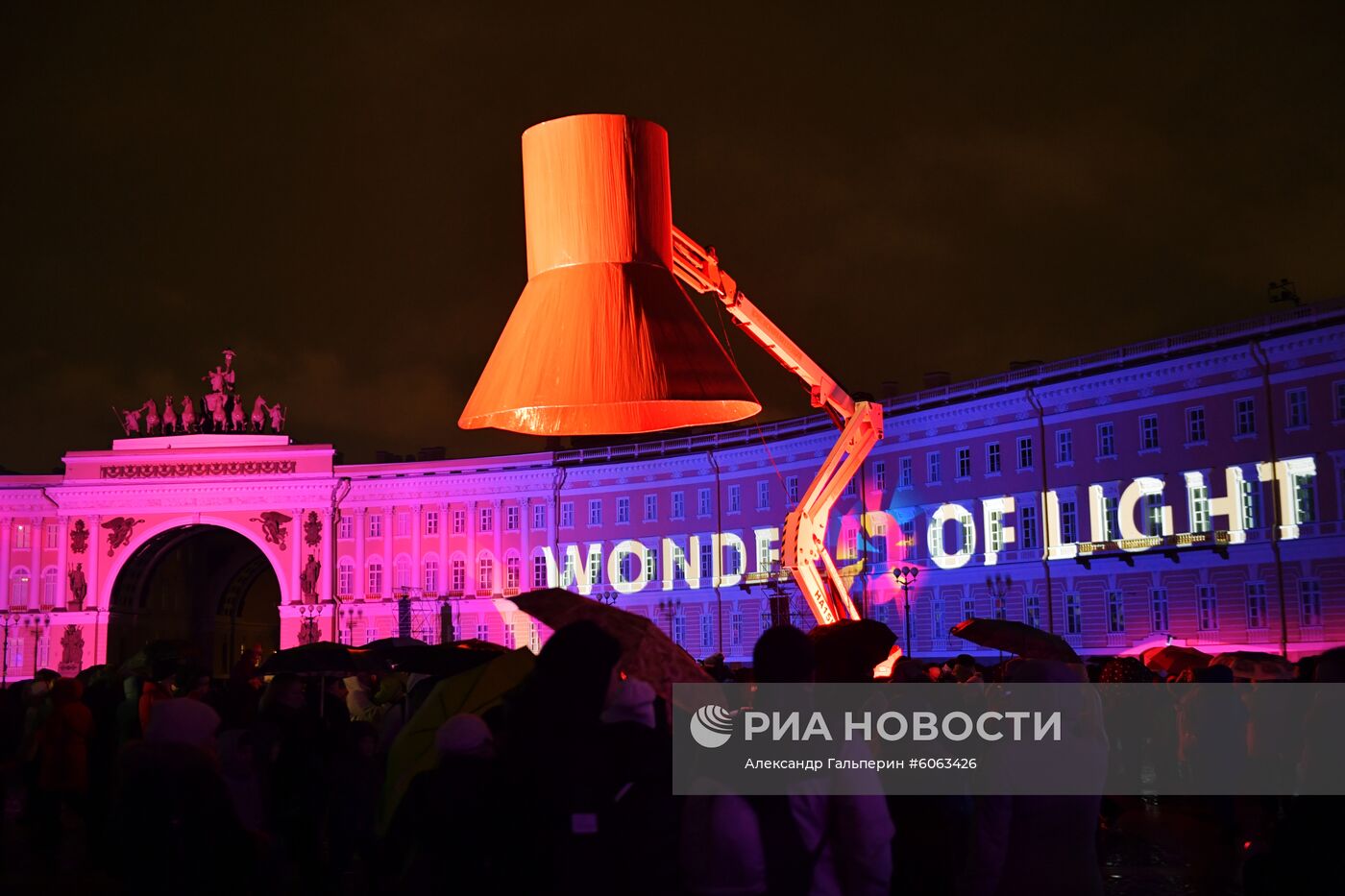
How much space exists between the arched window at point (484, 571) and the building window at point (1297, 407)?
124 feet

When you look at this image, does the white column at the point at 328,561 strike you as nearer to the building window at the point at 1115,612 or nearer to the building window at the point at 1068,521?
the building window at the point at 1068,521

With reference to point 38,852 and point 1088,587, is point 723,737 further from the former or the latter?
point 1088,587

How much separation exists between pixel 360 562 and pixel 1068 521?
35842 millimetres

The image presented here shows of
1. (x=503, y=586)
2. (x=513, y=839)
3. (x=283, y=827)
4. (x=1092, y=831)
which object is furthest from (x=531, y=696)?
(x=503, y=586)

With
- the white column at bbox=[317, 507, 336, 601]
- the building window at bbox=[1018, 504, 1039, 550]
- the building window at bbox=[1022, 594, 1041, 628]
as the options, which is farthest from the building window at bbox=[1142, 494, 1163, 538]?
the white column at bbox=[317, 507, 336, 601]

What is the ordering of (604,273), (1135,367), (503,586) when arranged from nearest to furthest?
(604,273)
(1135,367)
(503,586)

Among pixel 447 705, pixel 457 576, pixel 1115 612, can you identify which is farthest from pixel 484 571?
pixel 447 705

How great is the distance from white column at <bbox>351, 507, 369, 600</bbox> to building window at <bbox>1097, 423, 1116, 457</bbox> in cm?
3693

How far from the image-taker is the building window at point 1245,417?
4025cm

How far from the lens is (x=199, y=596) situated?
7975 centimetres

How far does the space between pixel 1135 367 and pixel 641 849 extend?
41.7 m

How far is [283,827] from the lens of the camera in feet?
34.1

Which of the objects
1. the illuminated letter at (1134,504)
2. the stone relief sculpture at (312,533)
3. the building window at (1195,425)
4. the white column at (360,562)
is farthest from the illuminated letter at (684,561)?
the building window at (1195,425)

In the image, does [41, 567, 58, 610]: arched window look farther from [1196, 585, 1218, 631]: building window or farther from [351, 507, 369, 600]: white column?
[1196, 585, 1218, 631]: building window
